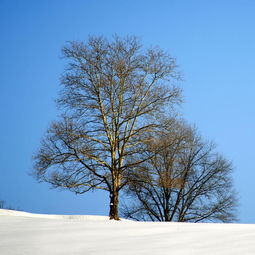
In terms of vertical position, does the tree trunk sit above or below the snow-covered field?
above

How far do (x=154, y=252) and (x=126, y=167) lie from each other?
12967 millimetres

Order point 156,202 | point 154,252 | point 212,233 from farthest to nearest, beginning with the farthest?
point 156,202 → point 212,233 → point 154,252

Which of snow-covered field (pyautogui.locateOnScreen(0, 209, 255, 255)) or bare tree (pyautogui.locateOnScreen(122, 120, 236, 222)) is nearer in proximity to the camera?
snow-covered field (pyautogui.locateOnScreen(0, 209, 255, 255))

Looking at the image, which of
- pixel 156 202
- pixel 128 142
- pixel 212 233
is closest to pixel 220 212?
pixel 156 202

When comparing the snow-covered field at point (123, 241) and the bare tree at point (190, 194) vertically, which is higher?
the bare tree at point (190, 194)

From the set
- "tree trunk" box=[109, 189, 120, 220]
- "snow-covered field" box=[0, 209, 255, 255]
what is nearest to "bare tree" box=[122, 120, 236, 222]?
"tree trunk" box=[109, 189, 120, 220]

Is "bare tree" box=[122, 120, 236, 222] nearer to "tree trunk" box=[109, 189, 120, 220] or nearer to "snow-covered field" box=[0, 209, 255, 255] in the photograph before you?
"tree trunk" box=[109, 189, 120, 220]

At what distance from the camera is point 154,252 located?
4.18 meters

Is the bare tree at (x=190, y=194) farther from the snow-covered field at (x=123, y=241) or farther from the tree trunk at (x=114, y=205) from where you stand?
the snow-covered field at (x=123, y=241)

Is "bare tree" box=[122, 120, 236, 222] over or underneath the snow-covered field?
over

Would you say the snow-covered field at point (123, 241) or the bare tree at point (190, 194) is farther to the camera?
the bare tree at point (190, 194)

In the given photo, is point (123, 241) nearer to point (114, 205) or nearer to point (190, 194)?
point (114, 205)

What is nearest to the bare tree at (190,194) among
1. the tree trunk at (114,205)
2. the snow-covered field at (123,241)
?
the tree trunk at (114,205)

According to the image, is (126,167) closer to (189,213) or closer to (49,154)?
(49,154)
